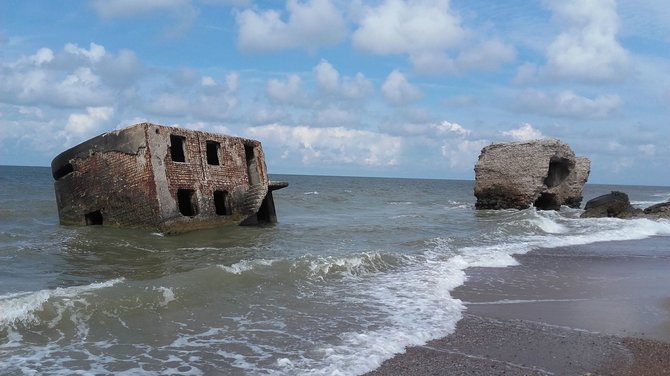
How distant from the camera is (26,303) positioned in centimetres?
655

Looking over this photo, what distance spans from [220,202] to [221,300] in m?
8.81

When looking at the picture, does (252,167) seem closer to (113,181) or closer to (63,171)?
(113,181)

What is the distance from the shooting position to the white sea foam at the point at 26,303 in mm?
6215

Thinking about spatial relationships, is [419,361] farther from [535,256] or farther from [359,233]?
[359,233]

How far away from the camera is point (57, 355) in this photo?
5.31 meters

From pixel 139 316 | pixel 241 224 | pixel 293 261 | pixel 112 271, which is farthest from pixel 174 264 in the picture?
pixel 241 224

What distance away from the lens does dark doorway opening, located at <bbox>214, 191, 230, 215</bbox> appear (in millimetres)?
15812

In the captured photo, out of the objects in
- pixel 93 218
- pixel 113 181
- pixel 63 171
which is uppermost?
pixel 63 171

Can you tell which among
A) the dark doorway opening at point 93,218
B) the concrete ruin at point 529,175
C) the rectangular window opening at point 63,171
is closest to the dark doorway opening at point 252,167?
the dark doorway opening at point 93,218

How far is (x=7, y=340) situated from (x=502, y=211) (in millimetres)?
23316

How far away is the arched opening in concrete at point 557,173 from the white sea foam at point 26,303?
2475 cm

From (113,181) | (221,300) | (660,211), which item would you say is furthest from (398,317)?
(660,211)

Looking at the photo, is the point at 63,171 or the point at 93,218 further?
the point at 63,171

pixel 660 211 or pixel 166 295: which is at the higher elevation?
pixel 166 295
